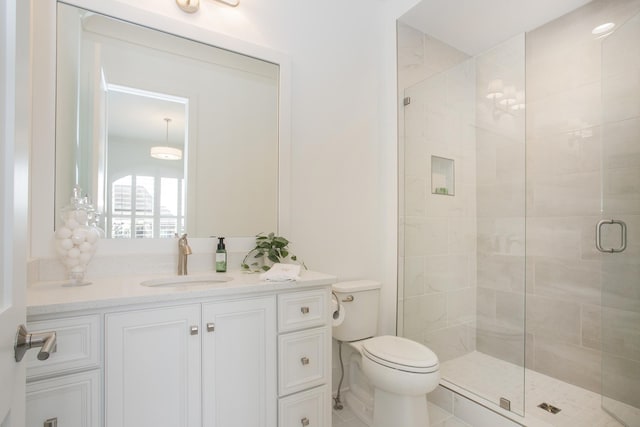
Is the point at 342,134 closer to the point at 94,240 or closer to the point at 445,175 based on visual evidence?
the point at 445,175

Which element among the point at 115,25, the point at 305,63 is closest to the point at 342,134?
the point at 305,63

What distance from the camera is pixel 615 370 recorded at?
6.16 feet

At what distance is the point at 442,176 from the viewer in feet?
7.69

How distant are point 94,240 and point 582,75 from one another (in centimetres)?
296

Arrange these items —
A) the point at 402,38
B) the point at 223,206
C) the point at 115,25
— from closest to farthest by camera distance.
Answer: the point at 115,25, the point at 223,206, the point at 402,38

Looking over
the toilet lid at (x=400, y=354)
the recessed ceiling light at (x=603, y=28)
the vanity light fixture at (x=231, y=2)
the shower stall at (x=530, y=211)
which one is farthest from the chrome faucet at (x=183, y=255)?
the recessed ceiling light at (x=603, y=28)

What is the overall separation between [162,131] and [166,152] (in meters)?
0.10

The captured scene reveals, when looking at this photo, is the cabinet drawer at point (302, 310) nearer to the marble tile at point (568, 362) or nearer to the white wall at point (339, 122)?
the white wall at point (339, 122)

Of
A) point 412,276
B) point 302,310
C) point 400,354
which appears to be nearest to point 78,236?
point 302,310

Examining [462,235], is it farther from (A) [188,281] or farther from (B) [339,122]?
(A) [188,281]

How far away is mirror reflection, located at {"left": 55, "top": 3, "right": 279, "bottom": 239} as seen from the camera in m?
1.40

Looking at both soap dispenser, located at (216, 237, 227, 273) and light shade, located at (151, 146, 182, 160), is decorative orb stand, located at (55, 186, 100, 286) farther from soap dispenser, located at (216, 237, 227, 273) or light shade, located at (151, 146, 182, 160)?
soap dispenser, located at (216, 237, 227, 273)

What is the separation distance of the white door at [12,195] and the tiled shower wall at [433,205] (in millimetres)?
2006

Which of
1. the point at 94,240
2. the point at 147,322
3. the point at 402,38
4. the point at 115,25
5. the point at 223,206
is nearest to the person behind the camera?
the point at 147,322
